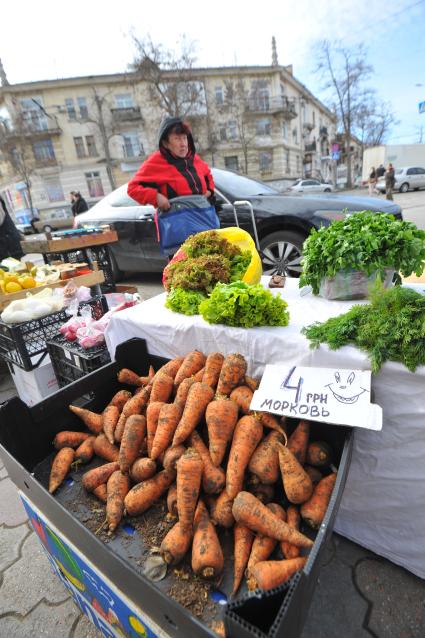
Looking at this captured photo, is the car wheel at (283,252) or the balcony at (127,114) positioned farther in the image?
the balcony at (127,114)

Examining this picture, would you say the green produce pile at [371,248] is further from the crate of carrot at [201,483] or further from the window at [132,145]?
the window at [132,145]

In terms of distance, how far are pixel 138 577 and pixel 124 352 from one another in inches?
53.8

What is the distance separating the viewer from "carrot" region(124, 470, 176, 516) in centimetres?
133

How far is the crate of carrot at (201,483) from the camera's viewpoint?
1104mm

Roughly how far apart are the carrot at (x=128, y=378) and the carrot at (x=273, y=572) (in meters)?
1.18

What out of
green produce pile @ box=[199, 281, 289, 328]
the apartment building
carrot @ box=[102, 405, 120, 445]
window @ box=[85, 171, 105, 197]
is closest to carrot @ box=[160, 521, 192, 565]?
carrot @ box=[102, 405, 120, 445]

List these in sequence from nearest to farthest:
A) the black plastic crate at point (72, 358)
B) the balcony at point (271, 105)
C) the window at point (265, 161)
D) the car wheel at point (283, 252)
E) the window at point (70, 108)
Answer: the black plastic crate at point (72, 358) < the car wheel at point (283, 252) < the window at point (70, 108) < the balcony at point (271, 105) < the window at point (265, 161)

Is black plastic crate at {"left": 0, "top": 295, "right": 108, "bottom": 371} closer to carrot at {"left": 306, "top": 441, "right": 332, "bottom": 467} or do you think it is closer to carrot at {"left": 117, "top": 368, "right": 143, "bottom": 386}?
carrot at {"left": 117, "top": 368, "right": 143, "bottom": 386}

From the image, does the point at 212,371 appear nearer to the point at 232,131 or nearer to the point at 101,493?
the point at 101,493

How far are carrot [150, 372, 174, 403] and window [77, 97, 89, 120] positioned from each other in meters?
42.4

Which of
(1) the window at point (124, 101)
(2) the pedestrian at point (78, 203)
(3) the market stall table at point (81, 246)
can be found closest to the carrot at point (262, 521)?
(3) the market stall table at point (81, 246)

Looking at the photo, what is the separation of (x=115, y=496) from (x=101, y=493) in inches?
4.3

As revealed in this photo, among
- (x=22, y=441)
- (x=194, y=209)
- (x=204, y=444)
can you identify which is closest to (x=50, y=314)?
(x=22, y=441)

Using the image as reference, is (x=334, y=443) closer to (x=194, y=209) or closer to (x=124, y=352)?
(x=124, y=352)
